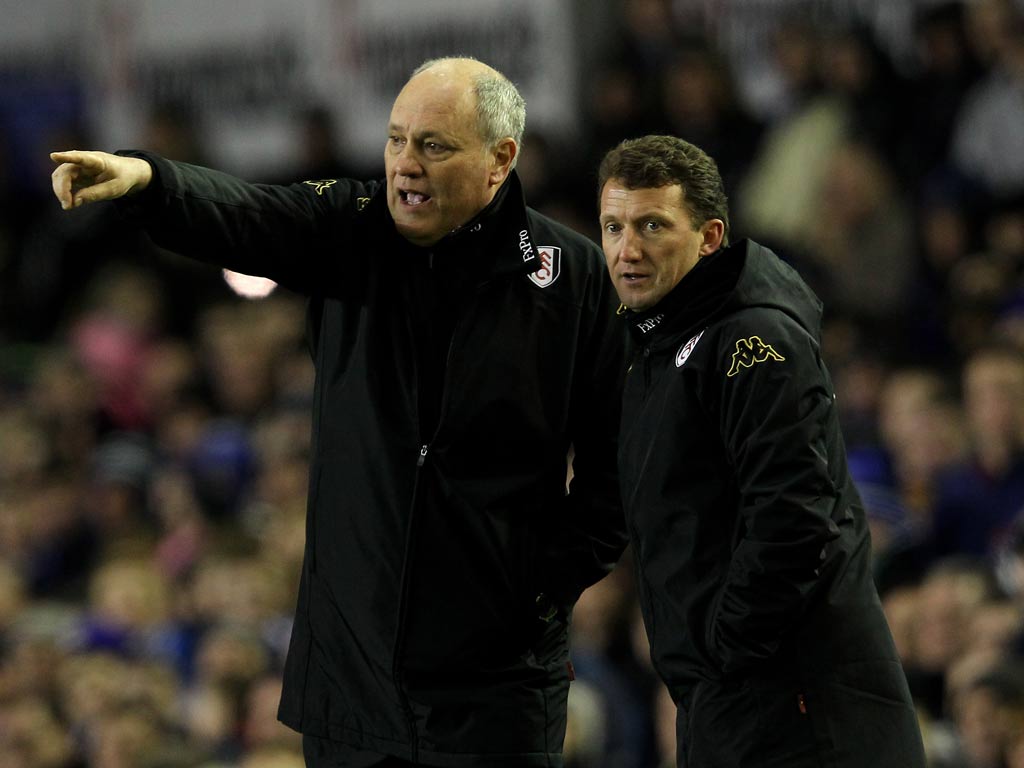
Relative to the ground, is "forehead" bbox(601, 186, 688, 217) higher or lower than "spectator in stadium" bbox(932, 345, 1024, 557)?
higher

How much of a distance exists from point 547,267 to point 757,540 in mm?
753

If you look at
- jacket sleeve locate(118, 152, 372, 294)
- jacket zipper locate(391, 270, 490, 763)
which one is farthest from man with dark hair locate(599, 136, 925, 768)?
jacket sleeve locate(118, 152, 372, 294)

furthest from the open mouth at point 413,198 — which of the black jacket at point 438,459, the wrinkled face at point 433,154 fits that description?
the black jacket at point 438,459

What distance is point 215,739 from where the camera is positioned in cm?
601

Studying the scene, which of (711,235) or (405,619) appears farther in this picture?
(405,619)

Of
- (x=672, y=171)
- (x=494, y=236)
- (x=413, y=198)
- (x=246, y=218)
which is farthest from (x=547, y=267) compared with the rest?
(x=246, y=218)

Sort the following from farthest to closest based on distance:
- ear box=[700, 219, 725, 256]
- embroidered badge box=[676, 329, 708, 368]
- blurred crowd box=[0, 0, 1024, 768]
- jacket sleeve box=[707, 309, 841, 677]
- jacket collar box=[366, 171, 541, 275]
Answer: blurred crowd box=[0, 0, 1024, 768] < jacket collar box=[366, 171, 541, 275] < ear box=[700, 219, 725, 256] < embroidered badge box=[676, 329, 708, 368] < jacket sleeve box=[707, 309, 841, 677]

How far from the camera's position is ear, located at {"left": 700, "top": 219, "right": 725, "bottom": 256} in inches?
124

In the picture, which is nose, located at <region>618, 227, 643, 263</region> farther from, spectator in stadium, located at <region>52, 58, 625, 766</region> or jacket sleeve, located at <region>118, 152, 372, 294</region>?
jacket sleeve, located at <region>118, 152, 372, 294</region>

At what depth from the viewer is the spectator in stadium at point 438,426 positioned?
328 cm

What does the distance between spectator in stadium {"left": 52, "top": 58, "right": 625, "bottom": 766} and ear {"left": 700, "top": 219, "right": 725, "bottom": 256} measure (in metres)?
0.34

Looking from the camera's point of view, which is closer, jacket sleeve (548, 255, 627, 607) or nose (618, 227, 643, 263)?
nose (618, 227, 643, 263)

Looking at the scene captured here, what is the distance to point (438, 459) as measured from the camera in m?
3.30

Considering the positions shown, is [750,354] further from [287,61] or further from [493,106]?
[287,61]
